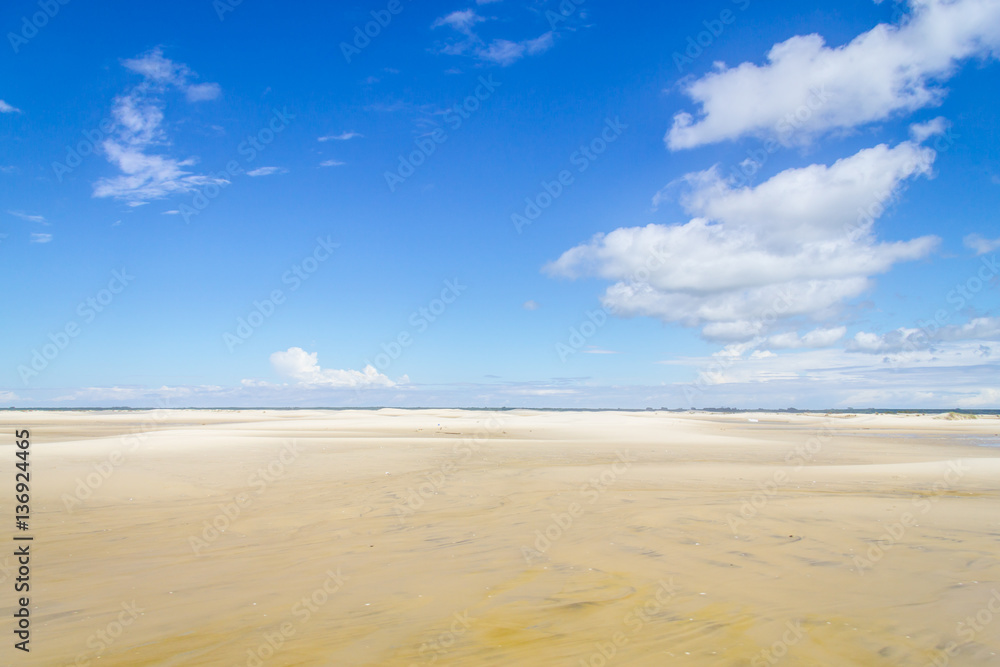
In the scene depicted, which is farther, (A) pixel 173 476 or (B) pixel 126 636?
(A) pixel 173 476

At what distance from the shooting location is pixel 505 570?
7.86 metres

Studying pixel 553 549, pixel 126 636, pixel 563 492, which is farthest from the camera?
pixel 563 492

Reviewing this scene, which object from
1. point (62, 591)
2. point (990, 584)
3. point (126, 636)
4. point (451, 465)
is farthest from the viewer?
point (451, 465)

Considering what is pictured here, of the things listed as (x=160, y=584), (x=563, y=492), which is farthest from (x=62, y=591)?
(x=563, y=492)

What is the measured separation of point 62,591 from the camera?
272 inches

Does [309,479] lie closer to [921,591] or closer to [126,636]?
[126,636]

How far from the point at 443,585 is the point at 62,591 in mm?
4836

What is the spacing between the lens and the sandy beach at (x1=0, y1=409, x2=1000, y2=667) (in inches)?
220

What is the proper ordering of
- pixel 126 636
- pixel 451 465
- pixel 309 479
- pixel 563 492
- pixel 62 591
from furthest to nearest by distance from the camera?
pixel 451 465
pixel 309 479
pixel 563 492
pixel 62 591
pixel 126 636

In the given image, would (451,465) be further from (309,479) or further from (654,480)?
(654,480)

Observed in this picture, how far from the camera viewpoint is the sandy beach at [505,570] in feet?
18.3

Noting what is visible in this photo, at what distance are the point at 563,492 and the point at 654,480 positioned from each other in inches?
138

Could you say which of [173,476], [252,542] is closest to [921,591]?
[252,542]

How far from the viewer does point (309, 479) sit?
15.7 meters
